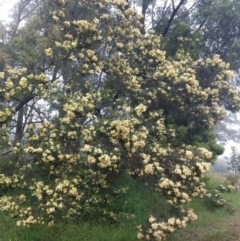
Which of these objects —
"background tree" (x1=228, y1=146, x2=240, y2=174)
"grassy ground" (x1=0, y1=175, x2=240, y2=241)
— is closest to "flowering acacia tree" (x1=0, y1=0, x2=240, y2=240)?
"grassy ground" (x1=0, y1=175, x2=240, y2=241)

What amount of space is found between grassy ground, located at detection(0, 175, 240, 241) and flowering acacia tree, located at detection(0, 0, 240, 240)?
A: 0.31 metres

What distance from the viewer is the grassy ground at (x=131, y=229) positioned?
742 centimetres

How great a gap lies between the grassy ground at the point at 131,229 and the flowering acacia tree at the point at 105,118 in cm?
31

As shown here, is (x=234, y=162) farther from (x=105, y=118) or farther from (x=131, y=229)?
(x=105, y=118)

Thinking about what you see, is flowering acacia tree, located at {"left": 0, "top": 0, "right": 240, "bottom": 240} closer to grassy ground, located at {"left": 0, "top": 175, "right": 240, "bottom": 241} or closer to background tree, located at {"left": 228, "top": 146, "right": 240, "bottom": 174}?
grassy ground, located at {"left": 0, "top": 175, "right": 240, "bottom": 241}

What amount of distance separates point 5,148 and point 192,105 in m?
3.81

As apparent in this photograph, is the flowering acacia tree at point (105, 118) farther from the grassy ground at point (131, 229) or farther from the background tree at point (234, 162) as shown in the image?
the background tree at point (234, 162)

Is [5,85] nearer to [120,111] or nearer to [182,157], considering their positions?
[120,111]

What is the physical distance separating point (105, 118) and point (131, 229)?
246cm

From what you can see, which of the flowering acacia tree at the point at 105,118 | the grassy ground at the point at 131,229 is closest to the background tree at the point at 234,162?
the grassy ground at the point at 131,229

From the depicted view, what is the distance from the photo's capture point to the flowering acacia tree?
6590mm

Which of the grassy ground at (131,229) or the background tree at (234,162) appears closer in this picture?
the grassy ground at (131,229)

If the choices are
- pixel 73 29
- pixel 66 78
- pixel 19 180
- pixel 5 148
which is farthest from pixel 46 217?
pixel 73 29

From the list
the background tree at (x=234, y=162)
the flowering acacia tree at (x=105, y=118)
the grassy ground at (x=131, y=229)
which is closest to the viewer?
the flowering acacia tree at (x=105, y=118)
